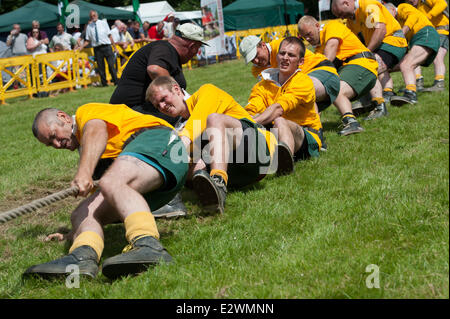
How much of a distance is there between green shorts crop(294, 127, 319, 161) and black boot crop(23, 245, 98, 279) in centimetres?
283

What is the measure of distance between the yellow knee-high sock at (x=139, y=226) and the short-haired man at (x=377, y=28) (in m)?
4.85

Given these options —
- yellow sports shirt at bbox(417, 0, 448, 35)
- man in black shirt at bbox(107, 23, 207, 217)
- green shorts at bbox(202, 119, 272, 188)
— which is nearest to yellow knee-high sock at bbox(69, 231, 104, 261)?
green shorts at bbox(202, 119, 272, 188)

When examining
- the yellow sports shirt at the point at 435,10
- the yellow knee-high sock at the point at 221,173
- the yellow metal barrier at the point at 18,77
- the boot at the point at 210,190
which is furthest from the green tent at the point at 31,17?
the boot at the point at 210,190

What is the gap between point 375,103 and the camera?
24.4 ft

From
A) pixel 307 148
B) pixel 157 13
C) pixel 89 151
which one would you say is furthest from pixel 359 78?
pixel 157 13

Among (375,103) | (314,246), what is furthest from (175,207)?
(375,103)

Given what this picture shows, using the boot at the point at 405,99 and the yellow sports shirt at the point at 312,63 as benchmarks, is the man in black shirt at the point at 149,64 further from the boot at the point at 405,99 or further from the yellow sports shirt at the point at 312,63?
the boot at the point at 405,99

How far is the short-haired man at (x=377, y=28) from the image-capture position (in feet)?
24.5

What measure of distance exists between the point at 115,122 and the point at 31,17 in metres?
20.5

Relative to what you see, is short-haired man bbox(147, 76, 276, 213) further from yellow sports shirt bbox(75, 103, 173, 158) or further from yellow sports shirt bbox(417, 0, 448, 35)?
yellow sports shirt bbox(417, 0, 448, 35)

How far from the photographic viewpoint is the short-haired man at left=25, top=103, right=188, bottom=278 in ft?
10.4

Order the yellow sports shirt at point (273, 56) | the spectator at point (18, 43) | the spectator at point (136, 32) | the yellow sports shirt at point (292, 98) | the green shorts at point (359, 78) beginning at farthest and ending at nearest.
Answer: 1. the spectator at point (136, 32)
2. the spectator at point (18, 43)
3. the green shorts at point (359, 78)
4. the yellow sports shirt at point (273, 56)
5. the yellow sports shirt at point (292, 98)

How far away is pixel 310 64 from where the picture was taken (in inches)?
261

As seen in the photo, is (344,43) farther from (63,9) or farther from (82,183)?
(63,9)
